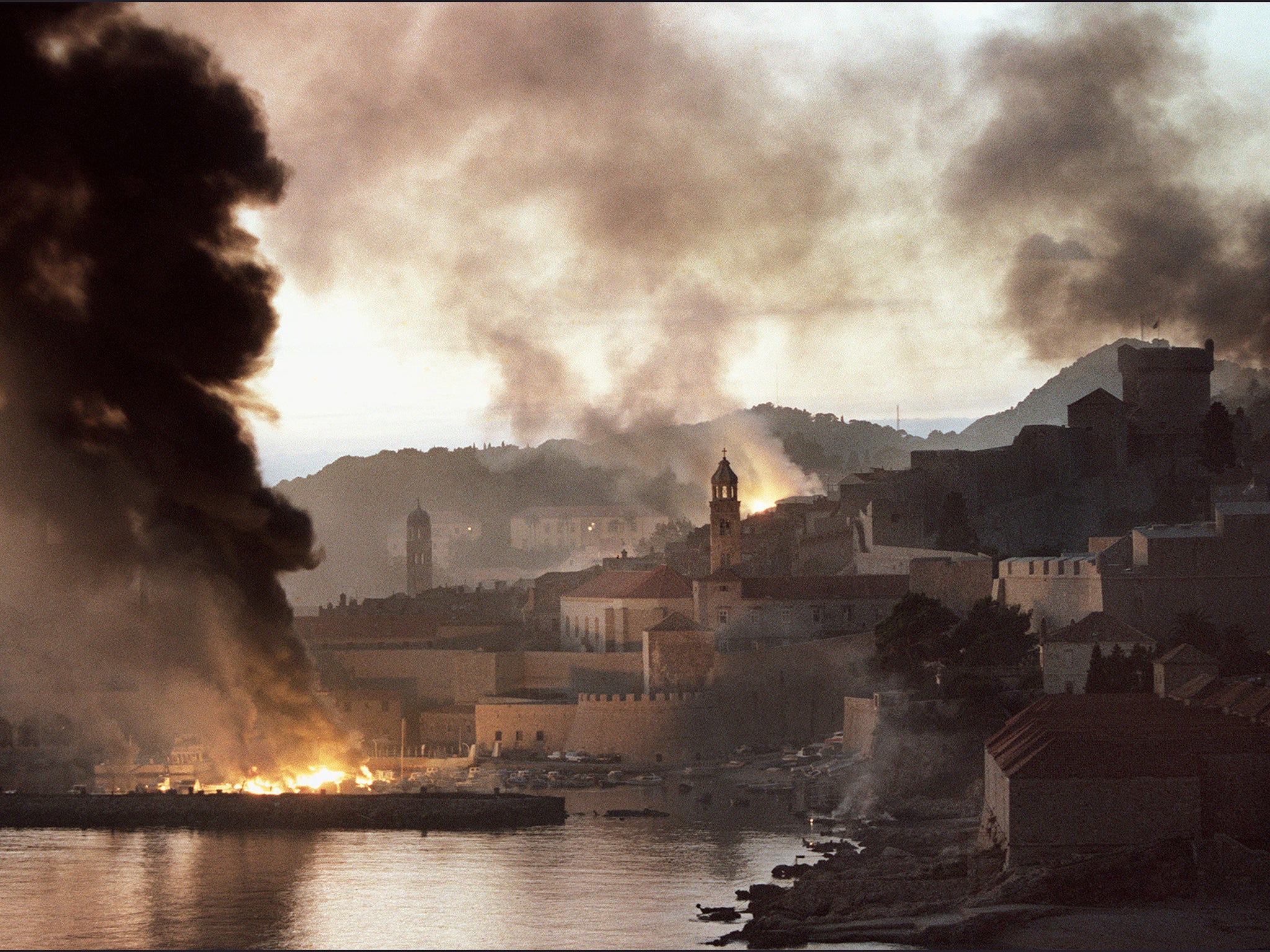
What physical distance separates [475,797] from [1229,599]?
24499mm

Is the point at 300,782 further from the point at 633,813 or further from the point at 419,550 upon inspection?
the point at 419,550

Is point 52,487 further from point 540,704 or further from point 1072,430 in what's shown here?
point 1072,430

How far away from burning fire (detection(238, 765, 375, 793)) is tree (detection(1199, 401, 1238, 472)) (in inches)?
1303

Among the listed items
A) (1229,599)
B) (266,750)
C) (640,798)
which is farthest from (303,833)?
(1229,599)

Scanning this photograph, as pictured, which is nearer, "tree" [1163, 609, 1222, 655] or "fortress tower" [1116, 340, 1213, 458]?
"tree" [1163, 609, 1222, 655]

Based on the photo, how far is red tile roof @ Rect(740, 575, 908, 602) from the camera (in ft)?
277

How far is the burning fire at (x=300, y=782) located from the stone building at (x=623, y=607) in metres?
15.6

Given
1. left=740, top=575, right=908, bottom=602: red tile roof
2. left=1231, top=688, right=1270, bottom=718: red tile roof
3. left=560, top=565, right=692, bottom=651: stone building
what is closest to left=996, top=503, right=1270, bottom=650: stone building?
left=740, top=575, right=908, bottom=602: red tile roof

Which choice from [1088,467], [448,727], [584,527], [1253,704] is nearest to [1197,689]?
[1253,704]

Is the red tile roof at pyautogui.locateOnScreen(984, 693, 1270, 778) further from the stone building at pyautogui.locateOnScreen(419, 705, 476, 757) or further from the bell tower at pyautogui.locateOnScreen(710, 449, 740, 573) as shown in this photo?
the bell tower at pyautogui.locateOnScreen(710, 449, 740, 573)

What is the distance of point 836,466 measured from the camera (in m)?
174

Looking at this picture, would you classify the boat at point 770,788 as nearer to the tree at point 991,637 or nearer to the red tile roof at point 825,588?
the tree at point 991,637

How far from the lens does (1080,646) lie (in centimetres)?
6862

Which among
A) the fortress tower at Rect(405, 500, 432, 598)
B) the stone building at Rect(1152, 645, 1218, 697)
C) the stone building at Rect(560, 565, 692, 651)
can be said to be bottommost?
the stone building at Rect(1152, 645, 1218, 697)
